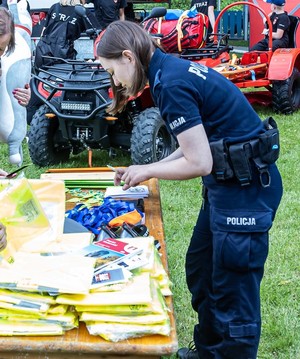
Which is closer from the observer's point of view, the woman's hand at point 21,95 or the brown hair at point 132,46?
the brown hair at point 132,46

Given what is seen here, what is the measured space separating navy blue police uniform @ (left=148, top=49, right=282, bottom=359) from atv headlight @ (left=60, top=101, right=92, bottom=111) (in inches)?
115

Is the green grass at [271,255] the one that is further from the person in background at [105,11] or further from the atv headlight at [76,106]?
the person in background at [105,11]

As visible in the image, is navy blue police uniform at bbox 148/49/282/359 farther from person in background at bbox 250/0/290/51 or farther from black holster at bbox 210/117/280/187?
person in background at bbox 250/0/290/51

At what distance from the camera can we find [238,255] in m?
2.27

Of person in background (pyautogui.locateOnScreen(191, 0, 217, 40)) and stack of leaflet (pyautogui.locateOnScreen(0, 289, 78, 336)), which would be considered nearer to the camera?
stack of leaflet (pyautogui.locateOnScreen(0, 289, 78, 336))

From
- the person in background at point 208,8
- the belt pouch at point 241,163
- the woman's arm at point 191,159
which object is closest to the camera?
the woman's arm at point 191,159

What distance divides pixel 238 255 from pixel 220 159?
368mm

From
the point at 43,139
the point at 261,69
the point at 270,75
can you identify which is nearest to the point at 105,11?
the point at 261,69

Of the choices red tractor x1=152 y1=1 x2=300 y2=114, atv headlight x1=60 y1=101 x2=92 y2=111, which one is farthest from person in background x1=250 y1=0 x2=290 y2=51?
atv headlight x1=60 y1=101 x2=92 y2=111

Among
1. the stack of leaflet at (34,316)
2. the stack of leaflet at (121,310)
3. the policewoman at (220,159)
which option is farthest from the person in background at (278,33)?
the stack of leaflet at (34,316)

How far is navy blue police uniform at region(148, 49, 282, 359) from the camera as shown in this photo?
2115mm

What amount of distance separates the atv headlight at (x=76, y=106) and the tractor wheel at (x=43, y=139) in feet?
1.55

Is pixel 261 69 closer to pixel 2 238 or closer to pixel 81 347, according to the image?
pixel 2 238

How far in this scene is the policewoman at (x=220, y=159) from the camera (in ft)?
6.88
